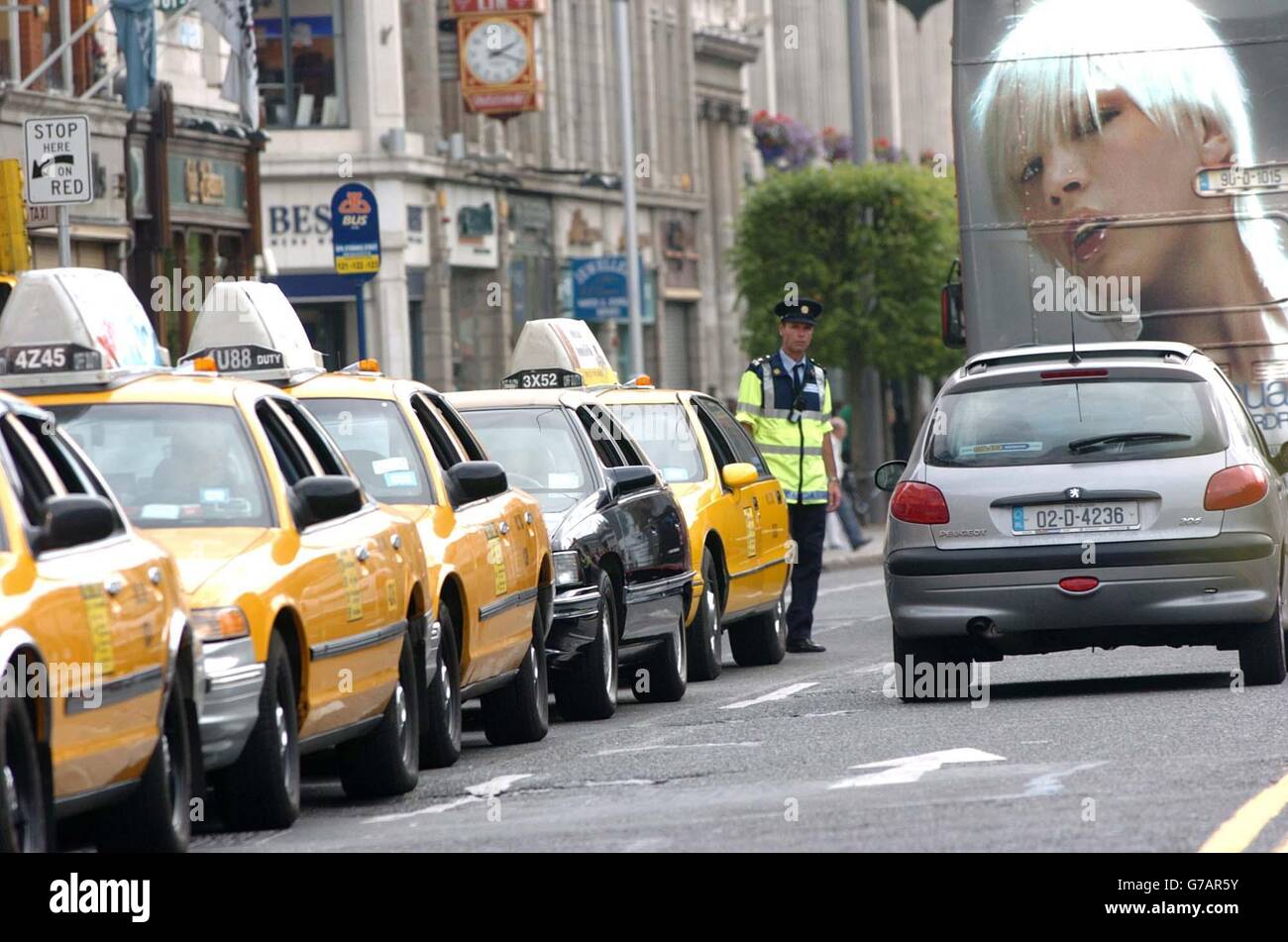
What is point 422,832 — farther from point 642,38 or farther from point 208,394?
point 642,38

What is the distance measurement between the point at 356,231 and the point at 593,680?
34.4 feet

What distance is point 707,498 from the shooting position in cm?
1822

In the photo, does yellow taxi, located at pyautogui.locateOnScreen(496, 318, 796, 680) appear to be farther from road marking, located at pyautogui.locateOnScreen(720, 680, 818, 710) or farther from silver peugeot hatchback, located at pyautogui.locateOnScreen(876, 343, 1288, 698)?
silver peugeot hatchback, located at pyautogui.locateOnScreen(876, 343, 1288, 698)

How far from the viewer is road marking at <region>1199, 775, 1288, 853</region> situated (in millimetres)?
8750

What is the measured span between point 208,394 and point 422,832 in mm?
1786

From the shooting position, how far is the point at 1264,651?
14.4m

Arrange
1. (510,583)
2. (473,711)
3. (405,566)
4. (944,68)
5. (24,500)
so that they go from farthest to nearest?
(944,68), (473,711), (510,583), (405,566), (24,500)

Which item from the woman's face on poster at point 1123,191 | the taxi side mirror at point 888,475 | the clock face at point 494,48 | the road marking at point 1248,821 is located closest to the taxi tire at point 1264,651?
the taxi side mirror at point 888,475

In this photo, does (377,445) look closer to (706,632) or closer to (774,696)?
(774,696)

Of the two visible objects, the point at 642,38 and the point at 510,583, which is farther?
the point at 642,38

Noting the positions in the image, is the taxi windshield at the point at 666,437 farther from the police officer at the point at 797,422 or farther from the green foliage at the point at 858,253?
the green foliage at the point at 858,253

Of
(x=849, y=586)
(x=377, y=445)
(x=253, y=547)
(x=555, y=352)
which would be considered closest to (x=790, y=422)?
(x=555, y=352)

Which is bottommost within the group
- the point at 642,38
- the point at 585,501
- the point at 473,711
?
the point at 473,711
